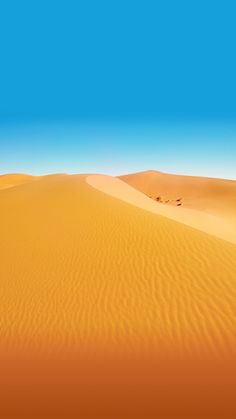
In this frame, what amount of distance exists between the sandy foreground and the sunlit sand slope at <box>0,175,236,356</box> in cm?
3

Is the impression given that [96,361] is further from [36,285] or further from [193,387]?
[36,285]

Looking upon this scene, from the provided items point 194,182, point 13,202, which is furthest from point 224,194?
point 13,202

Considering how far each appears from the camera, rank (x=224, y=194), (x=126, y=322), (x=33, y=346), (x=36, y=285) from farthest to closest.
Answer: (x=224, y=194) → (x=36, y=285) → (x=126, y=322) → (x=33, y=346)

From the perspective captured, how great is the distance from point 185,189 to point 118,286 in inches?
2196

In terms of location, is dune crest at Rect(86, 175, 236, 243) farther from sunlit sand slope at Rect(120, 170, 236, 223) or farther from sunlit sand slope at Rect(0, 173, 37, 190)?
sunlit sand slope at Rect(0, 173, 37, 190)

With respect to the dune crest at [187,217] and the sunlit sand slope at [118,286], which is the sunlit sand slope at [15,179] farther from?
the sunlit sand slope at [118,286]

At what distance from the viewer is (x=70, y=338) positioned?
5.49 metres

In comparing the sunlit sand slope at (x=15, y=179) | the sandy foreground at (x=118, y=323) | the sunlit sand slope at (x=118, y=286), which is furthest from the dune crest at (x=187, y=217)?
the sunlit sand slope at (x=15, y=179)

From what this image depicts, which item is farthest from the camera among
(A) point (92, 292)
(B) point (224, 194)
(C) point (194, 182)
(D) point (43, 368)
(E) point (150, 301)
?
(C) point (194, 182)

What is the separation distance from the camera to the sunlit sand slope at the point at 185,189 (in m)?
47.2

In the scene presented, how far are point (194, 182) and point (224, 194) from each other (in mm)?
13744

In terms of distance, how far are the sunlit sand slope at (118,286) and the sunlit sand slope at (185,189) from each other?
32031mm

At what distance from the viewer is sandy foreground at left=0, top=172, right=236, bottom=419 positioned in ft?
13.2

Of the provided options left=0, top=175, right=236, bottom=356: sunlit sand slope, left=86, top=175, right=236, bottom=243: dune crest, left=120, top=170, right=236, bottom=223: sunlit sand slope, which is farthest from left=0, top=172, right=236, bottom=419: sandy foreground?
left=120, top=170, right=236, bottom=223: sunlit sand slope
